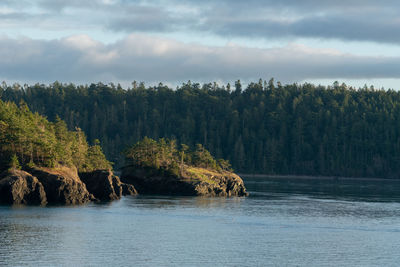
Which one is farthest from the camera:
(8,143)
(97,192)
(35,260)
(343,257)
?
(97,192)

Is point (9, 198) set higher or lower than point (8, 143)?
lower

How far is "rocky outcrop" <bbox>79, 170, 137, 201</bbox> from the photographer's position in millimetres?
141000

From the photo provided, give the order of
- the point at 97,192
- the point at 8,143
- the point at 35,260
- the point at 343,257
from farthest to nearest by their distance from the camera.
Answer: the point at 97,192 → the point at 8,143 → the point at 343,257 → the point at 35,260

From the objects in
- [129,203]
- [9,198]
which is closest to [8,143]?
[9,198]

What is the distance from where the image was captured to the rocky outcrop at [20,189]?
119375 millimetres

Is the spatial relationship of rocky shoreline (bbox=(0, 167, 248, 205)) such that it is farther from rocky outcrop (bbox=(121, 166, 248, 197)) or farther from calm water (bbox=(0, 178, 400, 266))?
calm water (bbox=(0, 178, 400, 266))

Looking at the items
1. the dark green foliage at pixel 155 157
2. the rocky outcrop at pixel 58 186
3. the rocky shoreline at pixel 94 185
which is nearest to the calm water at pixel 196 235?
the rocky outcrop at pixel 58 186

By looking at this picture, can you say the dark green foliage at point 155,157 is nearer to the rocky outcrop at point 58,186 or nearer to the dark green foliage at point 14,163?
the rocky outcrop at point 58,186

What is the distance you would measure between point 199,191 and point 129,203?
28.6 metres

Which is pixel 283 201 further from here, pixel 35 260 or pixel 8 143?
pixel 35 260

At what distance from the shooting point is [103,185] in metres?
142

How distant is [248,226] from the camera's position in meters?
107

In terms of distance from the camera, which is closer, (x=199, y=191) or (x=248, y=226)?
(x=248, y=226)

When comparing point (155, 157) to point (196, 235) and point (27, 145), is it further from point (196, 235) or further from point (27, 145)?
point (196, 235)
